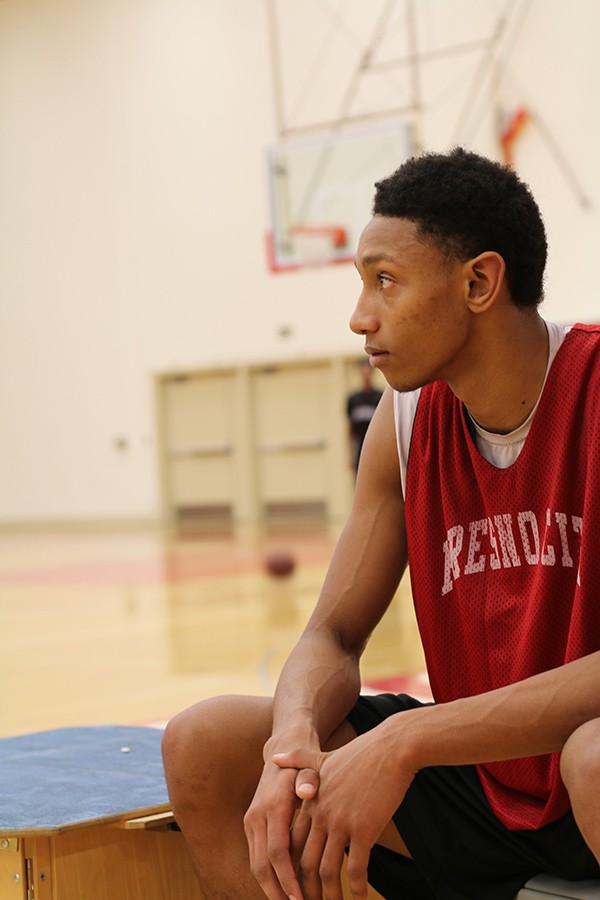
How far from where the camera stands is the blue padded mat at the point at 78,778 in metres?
1.75

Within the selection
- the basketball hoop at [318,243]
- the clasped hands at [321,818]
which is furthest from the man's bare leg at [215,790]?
the basketball hoop at [318,243]

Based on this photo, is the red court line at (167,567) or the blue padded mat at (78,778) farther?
the red court line at (167,567)

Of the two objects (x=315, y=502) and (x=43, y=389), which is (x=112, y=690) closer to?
(x=315, y=502)

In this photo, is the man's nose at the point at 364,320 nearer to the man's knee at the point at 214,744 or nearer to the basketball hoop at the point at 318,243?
the man's knee at the point at 214,744

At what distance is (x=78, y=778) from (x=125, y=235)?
1262cm

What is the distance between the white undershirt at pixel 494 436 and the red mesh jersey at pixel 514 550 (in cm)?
1

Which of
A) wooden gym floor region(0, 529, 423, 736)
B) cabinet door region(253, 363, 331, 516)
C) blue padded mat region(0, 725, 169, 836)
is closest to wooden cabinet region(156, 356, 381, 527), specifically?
cabinet door region(253, 363, 331, 516)

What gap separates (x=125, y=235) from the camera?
1419 cm

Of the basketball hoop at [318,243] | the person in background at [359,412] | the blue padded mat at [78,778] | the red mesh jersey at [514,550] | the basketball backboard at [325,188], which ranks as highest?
the basketball backboard at [325,188]

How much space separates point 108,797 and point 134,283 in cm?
1264

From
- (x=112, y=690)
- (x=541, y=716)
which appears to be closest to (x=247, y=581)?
(x=112, y=690)

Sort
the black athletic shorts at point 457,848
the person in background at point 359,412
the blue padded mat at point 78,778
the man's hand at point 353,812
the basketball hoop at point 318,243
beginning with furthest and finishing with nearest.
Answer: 1. the basketball hoop at point 318,243
2. the person in background at point 359,412
3. the blue padded mat at point 78,778
4. the black athletic shorts at point 457,848
5. the man's hand at point 353,812

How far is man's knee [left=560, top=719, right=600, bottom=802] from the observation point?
127 cm

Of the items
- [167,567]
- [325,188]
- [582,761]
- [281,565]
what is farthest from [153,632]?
[325,188]
